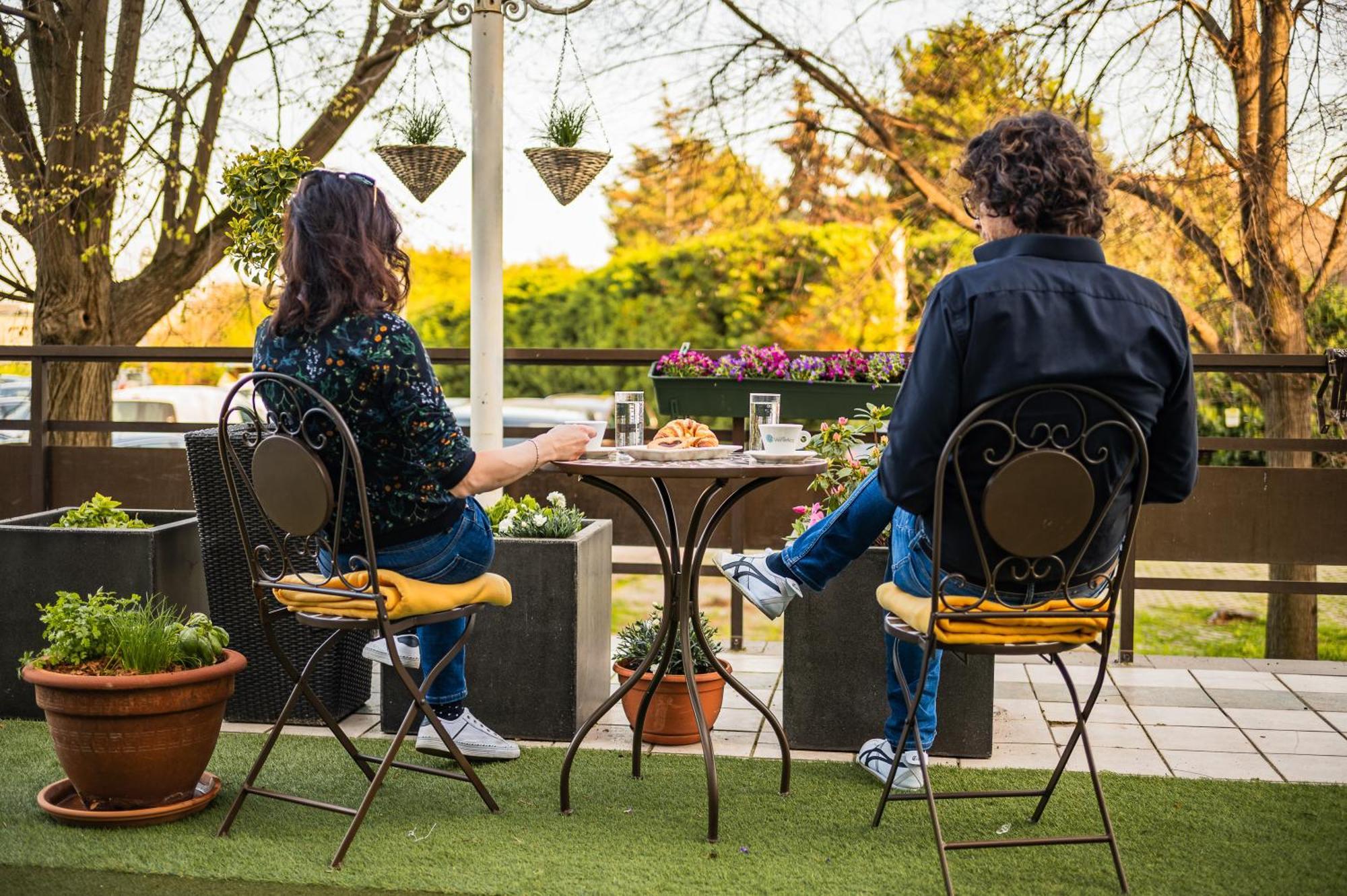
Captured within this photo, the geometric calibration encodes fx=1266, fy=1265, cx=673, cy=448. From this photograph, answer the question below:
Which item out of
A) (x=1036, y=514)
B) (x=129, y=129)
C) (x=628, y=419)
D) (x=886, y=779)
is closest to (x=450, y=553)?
(x=628, y=419)

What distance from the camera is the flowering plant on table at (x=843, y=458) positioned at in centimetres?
316

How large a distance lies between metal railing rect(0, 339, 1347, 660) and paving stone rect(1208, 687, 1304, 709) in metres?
0.41

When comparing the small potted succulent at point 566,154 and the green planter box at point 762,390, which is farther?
the green planter box at point 762,390

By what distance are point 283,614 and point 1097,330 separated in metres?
1.67

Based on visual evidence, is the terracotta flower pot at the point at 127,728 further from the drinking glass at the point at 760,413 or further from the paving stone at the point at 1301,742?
the paving stone at the point at 1301,742

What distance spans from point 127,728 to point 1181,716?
268 cm

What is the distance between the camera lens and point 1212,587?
4.51 metres

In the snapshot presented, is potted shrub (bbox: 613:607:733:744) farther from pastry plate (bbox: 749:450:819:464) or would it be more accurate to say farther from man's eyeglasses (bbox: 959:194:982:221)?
man's eyeglasses (bbox: 959:194:982:221)

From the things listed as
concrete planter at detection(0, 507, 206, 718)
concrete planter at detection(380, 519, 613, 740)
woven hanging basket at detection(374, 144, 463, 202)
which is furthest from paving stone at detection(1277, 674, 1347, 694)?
concrete planter at detection(0, 507, 206, 718)

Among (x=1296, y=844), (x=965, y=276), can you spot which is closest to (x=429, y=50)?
(x=965, y=276)

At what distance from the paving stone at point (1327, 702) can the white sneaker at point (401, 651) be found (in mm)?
2520

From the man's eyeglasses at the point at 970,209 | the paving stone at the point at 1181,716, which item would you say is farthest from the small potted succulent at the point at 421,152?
the paving stone at the point at 1181,716

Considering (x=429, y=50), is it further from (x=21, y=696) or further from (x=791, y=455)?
(x=791, y=455)

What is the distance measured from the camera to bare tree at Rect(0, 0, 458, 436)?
6.24m
